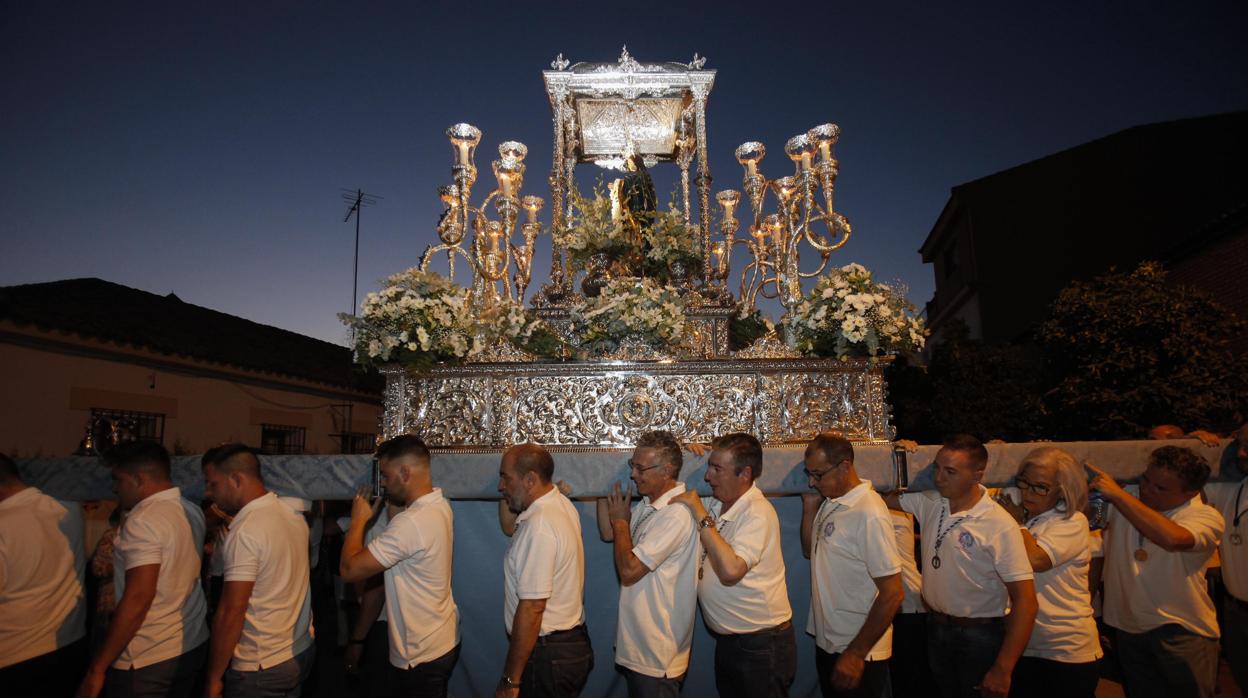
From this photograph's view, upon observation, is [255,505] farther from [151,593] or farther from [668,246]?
[668,246]

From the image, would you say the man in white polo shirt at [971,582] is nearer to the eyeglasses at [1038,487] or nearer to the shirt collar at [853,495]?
the eyeglasses at [1038,487]

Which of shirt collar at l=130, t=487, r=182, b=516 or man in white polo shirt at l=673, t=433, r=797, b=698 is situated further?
shirt collar at l=130, t=487, r=182, b=516

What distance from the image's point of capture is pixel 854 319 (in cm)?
536

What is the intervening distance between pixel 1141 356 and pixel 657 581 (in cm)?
890

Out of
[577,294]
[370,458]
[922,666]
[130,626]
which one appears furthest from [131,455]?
[922,666]

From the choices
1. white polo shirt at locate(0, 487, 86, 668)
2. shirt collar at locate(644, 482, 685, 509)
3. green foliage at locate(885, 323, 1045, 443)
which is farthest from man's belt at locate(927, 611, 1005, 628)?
green foliage at locate(885, 323, 1045, 443)

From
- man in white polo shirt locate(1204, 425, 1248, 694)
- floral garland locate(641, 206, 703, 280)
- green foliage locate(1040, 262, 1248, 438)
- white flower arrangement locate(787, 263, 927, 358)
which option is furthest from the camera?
green foliage locate(1040, 262, 1248, 438)

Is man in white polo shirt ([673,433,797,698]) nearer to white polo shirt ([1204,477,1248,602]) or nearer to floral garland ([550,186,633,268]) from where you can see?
white polo shirt ([1204,477,1248,602])

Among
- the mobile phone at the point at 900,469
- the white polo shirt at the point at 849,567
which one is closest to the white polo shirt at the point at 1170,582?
the mobile phone at the point at 900,469

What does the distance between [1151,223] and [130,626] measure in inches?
954

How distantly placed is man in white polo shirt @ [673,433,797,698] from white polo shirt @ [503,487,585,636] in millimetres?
616

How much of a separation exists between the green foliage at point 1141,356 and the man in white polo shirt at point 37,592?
11229mm

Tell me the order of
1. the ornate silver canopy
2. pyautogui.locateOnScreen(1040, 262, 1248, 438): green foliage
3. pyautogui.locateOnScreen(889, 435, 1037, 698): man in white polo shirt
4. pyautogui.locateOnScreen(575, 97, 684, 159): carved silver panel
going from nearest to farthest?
pyautogui.locateOnScreen(889, 435, 1037, 698): man in white polo shirt
the ornate silver canopy
pyautogui.locateOnScreen(575, 97, 684, 159): carved silver panel
pyautogui.locateOnScreen(1040, 262, 1248, 438): green foliage

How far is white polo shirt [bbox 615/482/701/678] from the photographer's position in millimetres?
3408
